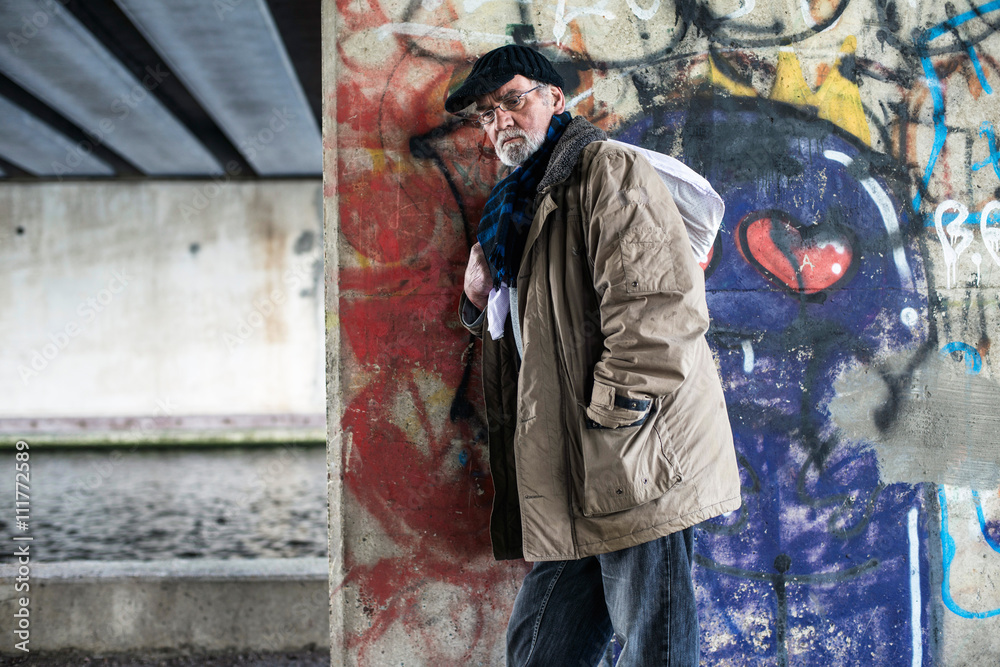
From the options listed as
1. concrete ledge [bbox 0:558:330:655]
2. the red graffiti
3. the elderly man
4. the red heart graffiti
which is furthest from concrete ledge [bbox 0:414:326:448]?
the elderly man

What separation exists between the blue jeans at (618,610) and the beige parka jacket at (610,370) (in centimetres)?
9

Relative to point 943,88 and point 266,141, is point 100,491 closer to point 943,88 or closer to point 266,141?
point 266,141

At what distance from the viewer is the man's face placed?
186 cm

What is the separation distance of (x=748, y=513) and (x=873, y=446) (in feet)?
1.82

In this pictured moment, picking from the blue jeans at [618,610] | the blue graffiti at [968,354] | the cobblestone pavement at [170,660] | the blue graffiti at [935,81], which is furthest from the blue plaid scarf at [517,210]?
the cobblestone pavement at [170,660]

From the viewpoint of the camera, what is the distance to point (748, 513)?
242 centimetres

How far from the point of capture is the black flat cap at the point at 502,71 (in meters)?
1.85

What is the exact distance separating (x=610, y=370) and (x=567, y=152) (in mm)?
620

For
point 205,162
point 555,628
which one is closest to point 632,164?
point 555,628

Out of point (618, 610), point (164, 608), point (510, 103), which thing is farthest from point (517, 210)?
point (164, 608)

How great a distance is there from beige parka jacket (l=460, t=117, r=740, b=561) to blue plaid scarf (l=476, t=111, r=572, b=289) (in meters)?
0.05

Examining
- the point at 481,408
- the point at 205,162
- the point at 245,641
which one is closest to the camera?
the point at 481,408

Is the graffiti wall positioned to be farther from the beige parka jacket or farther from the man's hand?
the beige parka jacket

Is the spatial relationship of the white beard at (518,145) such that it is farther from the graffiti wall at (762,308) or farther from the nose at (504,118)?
the graffiti wall at (762,308)
